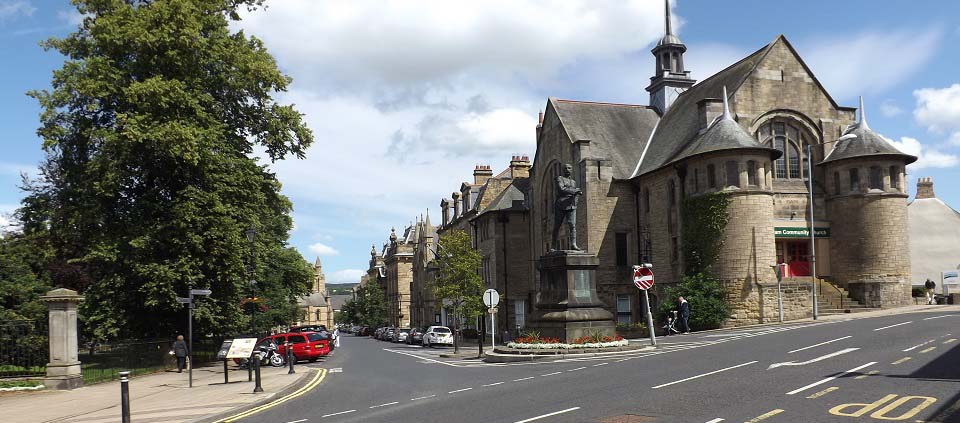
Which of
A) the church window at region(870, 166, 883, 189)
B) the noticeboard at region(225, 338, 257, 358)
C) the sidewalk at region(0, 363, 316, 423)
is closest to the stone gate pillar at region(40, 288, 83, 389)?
the sidewalk at region(0, 363, 316, 423)

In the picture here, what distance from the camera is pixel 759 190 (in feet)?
115

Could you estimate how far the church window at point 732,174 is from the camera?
35.1 meters

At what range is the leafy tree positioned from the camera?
112ft

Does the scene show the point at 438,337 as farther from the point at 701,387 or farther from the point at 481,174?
the point at 701,387

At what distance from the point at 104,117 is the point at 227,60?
530cm

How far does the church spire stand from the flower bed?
92.5ft

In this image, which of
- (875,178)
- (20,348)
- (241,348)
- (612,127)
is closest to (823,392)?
(241,348)

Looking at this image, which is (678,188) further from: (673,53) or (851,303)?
(673,53)

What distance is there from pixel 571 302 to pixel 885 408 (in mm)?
15478

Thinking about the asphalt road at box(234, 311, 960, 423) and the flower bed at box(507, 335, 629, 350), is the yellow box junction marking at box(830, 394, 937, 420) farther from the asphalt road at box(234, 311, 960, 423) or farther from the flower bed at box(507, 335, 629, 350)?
the flower bed at box(507, 335, 629, 350)

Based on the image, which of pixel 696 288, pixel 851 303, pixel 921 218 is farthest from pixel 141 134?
pixel 921 218

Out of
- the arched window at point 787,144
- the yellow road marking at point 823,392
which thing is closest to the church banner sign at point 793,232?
the arched window at point 787,144

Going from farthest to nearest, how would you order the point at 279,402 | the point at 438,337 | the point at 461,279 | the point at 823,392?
the point at 438,337, the point at 461,279, the point at 279,402, the point at 823,392

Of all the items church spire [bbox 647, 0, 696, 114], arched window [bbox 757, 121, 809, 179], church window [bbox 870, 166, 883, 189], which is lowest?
church window [bbox 870, 166, 883, 189]
